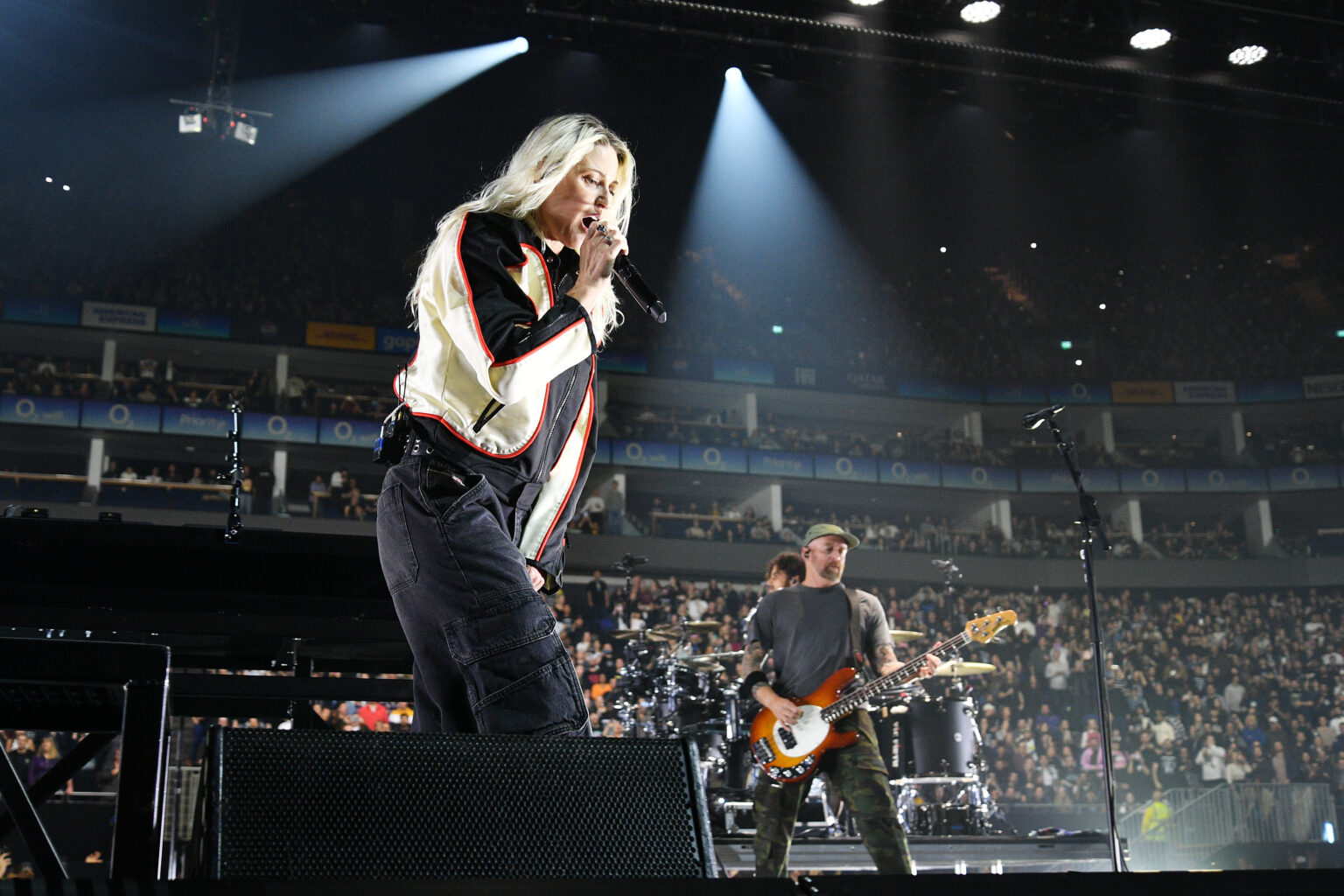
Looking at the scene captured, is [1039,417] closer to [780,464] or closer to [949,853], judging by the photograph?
[949,853]

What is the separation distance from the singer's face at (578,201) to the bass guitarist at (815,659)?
11.8 feet

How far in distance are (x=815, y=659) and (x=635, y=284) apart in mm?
3928

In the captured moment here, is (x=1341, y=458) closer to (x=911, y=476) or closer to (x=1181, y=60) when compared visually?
(x=911, y=476)

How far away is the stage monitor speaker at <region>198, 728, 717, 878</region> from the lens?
4.02 feet

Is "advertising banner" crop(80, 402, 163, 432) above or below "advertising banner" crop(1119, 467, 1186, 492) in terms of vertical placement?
above

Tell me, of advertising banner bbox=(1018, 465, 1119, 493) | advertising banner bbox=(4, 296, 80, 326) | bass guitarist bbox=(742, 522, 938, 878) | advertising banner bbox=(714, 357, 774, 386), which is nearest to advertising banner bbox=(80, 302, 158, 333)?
advertising banner bbox=(4, 296, 80, 326)

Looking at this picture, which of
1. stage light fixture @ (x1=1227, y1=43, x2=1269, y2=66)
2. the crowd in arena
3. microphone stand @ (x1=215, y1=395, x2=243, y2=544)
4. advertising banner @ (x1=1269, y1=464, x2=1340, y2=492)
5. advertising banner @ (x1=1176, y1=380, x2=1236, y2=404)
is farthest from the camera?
advertising banner @ (x1=1176, y1=380, x2=1236, y2=404)

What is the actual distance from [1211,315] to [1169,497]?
507 cm

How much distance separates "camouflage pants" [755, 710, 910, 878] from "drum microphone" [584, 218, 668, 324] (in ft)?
11.9

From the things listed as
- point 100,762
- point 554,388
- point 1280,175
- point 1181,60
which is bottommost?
point 100,762

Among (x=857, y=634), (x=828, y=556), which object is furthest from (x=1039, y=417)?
(x=857, y=634)

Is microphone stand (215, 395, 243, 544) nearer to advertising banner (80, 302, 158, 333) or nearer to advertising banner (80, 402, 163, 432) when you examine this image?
advertising banner (80, 402, 163, 432)

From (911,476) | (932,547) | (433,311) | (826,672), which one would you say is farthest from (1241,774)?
(433,311)

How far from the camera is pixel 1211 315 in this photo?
94.0 feet
